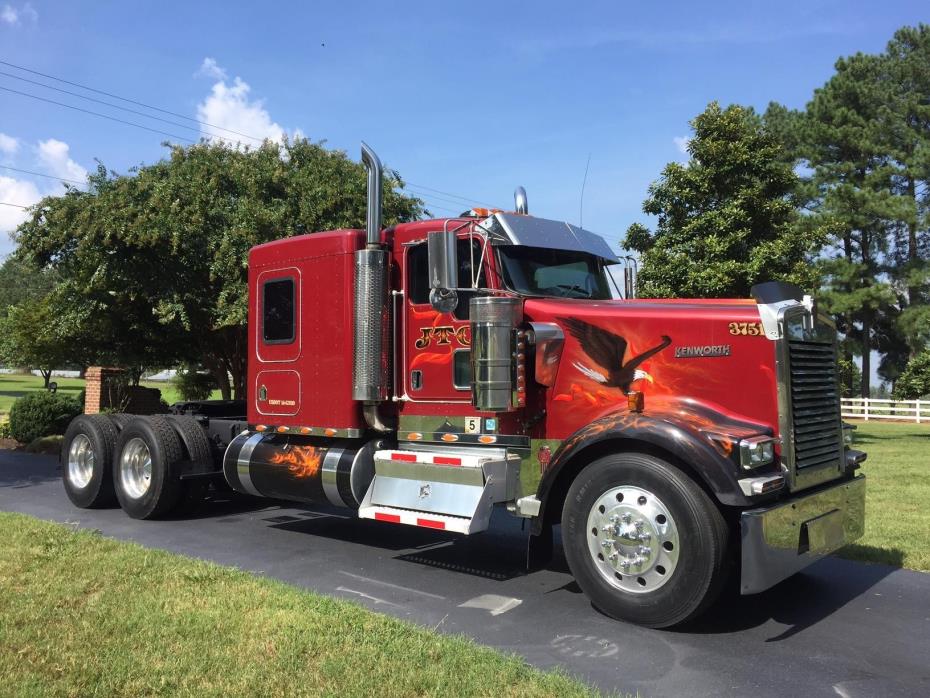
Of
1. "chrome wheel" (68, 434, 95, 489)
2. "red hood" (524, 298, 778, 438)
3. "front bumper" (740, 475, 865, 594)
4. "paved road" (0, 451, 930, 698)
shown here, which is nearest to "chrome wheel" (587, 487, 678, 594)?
"paved road" (0, 451, 930, 698)

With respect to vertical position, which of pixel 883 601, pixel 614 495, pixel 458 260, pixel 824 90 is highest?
pixel 824 90

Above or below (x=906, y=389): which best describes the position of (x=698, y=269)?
above

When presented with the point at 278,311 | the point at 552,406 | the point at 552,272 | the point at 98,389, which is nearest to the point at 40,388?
the point at 98,389

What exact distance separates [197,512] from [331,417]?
303 cm

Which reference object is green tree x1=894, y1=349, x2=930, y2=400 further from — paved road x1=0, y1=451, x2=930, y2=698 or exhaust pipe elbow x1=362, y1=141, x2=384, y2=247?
exhaust pipe elbow x1=362, y1=141, x2=384, y2=247

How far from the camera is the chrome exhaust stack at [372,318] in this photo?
6.55 meters

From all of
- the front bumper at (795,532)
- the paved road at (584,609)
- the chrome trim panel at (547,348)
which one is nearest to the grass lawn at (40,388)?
the paved road at (584,609)

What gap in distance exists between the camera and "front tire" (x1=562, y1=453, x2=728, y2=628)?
4551mm

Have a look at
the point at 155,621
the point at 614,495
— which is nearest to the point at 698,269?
the point at 614,495

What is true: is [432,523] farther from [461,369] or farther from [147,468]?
[147,468]

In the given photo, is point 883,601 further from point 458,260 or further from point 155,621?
point 155,621

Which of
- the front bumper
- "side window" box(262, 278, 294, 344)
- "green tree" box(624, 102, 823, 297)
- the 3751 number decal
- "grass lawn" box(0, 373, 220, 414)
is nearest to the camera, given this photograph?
the front bumper

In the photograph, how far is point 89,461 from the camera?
30.1 feet

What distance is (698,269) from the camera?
1529 cm
